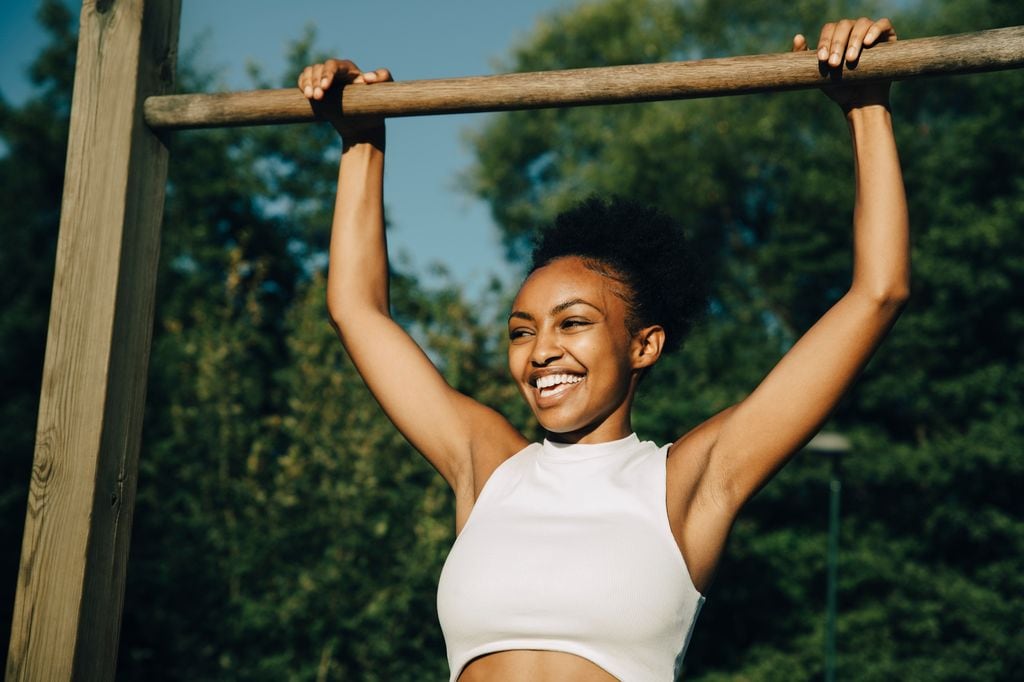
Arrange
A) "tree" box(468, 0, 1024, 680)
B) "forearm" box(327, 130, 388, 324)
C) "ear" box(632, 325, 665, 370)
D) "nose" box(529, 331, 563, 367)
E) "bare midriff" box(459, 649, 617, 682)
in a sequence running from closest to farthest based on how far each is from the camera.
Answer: "bare midriff" box(459, 649, 617, 682), "nose" box(529, 331, 563, 367), "ear" box(632, 325, 665, 370), "forearm" box(327, 130, 388, 324), "tree" box(468, 0, 1024, 680)

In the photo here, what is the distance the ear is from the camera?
7.67 feet

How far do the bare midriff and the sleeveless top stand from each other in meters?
0.01

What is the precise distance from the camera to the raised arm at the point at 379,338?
2371 mm

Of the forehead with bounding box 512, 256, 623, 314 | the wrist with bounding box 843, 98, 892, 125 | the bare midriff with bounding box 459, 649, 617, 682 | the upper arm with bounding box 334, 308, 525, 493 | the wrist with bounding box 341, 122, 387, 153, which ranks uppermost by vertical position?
the wrist with bounding box 341, 122, 387, 153

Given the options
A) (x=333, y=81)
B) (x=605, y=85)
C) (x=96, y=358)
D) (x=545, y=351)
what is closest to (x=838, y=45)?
(x=605, y=85)

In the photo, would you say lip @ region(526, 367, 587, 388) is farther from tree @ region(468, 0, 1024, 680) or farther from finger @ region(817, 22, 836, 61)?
tree @ region(468, 0, 1024, 680)

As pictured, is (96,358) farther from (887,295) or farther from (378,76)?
(887,295)

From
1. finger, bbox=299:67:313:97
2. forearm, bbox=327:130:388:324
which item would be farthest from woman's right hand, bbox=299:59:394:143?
forearm, bbox=327:130:388:324

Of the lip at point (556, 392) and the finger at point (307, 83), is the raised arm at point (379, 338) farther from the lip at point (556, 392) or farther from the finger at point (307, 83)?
the lip at point (556, 392)

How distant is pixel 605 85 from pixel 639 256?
482mm

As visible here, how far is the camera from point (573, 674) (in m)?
1.87

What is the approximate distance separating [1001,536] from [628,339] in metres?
13.9

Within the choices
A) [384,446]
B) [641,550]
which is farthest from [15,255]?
[641,550]

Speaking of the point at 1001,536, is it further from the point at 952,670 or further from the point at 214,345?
the point at 214,345
